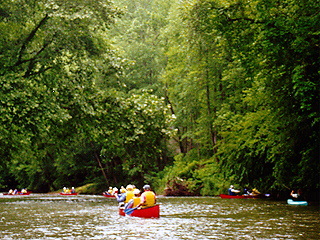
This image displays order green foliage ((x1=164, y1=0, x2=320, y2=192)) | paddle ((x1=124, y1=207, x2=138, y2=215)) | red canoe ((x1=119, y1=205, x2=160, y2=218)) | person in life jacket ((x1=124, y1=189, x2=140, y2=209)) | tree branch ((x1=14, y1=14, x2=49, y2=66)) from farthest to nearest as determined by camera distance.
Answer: person in life jacket ((x1=124, y1=189, x2=140, y2=209)), paddle ((x1=124, y1=207, x2=138, y2=215)), red canoe ((x1=119, y1=205, x2=160, y2=218)), tree branch ((x1=14, y1=14, x2=49, y2=66)), green foliage ((x1=164, y1=0, x2=320, y2=192))

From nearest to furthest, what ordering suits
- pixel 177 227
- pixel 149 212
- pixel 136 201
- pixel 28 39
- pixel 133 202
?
1. pixel 177 227
2. pixel 28 39
3. pixel 149 212
4. pixel 133 202
5. pixel 136 201

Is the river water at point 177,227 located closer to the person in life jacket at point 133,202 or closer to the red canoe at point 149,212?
the red canoe at point 149,212

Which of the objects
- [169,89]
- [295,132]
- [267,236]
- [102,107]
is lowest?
[267,236]

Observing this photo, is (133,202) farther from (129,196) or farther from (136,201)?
(129,196)

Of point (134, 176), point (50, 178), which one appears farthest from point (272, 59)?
point (50, 178)

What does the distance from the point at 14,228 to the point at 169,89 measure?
2917 cm

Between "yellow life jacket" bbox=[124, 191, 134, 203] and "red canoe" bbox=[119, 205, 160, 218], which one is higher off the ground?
"yellow life jacket" bbox=[124, 191, 134, 203]

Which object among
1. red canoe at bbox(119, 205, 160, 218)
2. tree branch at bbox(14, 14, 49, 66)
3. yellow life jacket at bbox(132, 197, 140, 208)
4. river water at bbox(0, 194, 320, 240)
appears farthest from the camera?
yellow life jacket at bbox(132, 197, 140, 208)

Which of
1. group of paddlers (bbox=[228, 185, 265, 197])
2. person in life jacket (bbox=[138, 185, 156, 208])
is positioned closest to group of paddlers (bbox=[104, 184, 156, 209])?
person in life jacket (bbox=[138, 185, 156, 208])

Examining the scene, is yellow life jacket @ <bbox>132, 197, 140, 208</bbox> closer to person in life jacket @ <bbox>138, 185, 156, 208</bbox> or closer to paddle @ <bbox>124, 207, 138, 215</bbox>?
paddle @ <bbox>124, 207, 138, 215</bbox>

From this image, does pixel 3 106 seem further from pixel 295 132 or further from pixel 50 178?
pixel 50 178

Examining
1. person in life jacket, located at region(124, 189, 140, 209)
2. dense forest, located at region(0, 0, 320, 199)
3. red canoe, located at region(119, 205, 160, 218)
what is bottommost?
red canoe, located at region(119, 205, 160, 218)

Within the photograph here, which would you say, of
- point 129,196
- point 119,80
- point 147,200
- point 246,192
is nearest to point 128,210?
point 147,200

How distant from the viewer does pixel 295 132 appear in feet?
57.9
